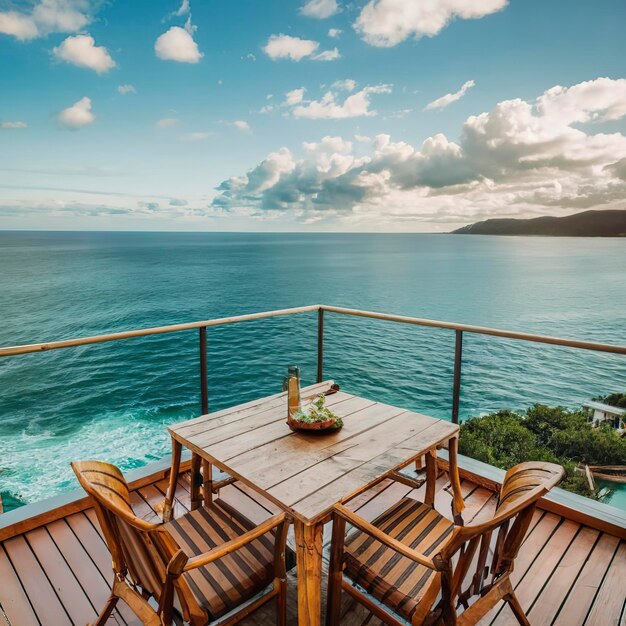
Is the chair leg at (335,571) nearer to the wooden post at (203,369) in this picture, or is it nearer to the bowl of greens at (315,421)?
the bowl of greens at (315,421)

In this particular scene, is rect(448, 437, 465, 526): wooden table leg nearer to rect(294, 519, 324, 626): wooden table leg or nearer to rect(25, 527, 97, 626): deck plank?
rect(294, 519, 324, 626): wooden table leg

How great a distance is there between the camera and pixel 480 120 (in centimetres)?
2456

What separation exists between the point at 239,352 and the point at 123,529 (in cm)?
1925

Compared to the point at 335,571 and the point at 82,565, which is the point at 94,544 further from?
the point at 335,571

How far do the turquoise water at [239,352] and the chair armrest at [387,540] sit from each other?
1104cm

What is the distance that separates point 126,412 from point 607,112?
3174 centimetres

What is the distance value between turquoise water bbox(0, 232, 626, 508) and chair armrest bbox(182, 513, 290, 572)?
10881 mm

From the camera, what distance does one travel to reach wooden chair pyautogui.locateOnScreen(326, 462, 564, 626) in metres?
1.23

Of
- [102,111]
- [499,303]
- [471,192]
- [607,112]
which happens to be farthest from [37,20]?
[471,192]

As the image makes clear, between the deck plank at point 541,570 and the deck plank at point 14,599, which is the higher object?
the deck plank at point 14,599

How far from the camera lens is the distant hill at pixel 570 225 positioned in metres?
39.4

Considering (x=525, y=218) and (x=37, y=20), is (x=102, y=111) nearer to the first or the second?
(x=37, y=20)

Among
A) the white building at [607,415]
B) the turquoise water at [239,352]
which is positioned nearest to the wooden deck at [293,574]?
the turquoise water at [239,352]

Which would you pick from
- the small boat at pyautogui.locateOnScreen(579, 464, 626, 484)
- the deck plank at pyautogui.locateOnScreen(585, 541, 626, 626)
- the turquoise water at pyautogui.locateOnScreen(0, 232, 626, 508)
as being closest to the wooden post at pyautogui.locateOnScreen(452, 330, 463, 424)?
the deck plank at pyautogui.locateOnScreen(585, 541, 626, 626)
